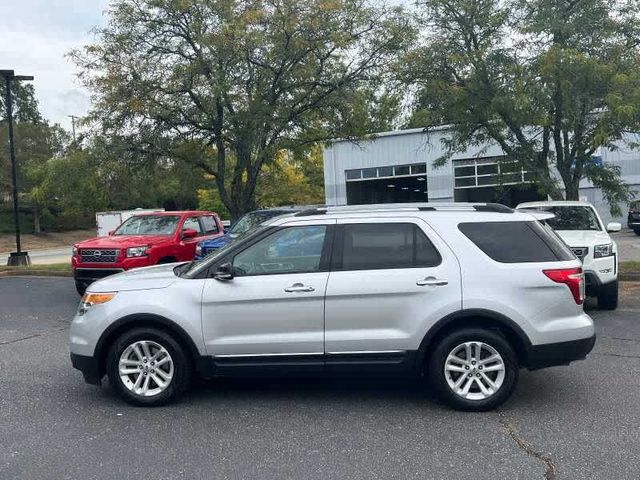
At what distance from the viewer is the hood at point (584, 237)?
32.2 feet

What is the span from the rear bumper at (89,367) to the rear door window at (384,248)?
7.38ft

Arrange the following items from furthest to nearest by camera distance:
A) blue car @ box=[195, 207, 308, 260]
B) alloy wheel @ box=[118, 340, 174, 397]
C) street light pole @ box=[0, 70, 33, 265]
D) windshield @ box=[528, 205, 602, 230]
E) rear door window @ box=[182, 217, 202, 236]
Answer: street light pole @ box=[0, 70, 33, 265] → rear door window @ box=[182, 217, 202, 236] → blue car @ box=[195, 207, 308, 260] → windshield @ box=[528, 205, 602, 230] → alloy wheel @ box=[118, 340, 174, 397]

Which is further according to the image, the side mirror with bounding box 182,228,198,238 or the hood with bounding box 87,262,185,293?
the side mirror with bounding box 182,228,198,238

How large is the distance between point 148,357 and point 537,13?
10.4 meters

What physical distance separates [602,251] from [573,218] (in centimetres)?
163

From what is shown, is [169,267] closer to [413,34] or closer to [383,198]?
[413,34]

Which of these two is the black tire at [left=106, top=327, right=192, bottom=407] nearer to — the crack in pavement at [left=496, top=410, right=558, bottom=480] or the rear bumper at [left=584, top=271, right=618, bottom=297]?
the crack in pavement at [left=496, top=410, right=558, bottom=480]

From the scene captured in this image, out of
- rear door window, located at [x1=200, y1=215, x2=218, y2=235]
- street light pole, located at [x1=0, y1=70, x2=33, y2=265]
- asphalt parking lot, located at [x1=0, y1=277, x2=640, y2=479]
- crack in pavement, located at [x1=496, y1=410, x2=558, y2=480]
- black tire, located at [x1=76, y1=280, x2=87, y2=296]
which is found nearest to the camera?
crack in pavement, located at [x1=496, y1=410, x2=558, y2=480]

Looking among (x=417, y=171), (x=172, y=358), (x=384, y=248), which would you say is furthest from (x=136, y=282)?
(x=417, y=171)

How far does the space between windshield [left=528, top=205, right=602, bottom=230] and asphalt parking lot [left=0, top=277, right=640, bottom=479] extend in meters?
4.37

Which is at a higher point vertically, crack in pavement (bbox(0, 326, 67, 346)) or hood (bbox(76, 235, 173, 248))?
hood (bbox(76, 235, 173, 248))

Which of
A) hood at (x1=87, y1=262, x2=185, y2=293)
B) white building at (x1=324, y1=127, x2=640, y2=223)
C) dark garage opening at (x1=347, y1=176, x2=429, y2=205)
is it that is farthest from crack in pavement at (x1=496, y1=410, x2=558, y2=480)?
dark garage opening at (x1=347, y1=176, x2=429, y2=205)

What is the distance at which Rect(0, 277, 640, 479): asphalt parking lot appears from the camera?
433cm

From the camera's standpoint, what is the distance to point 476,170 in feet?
112
